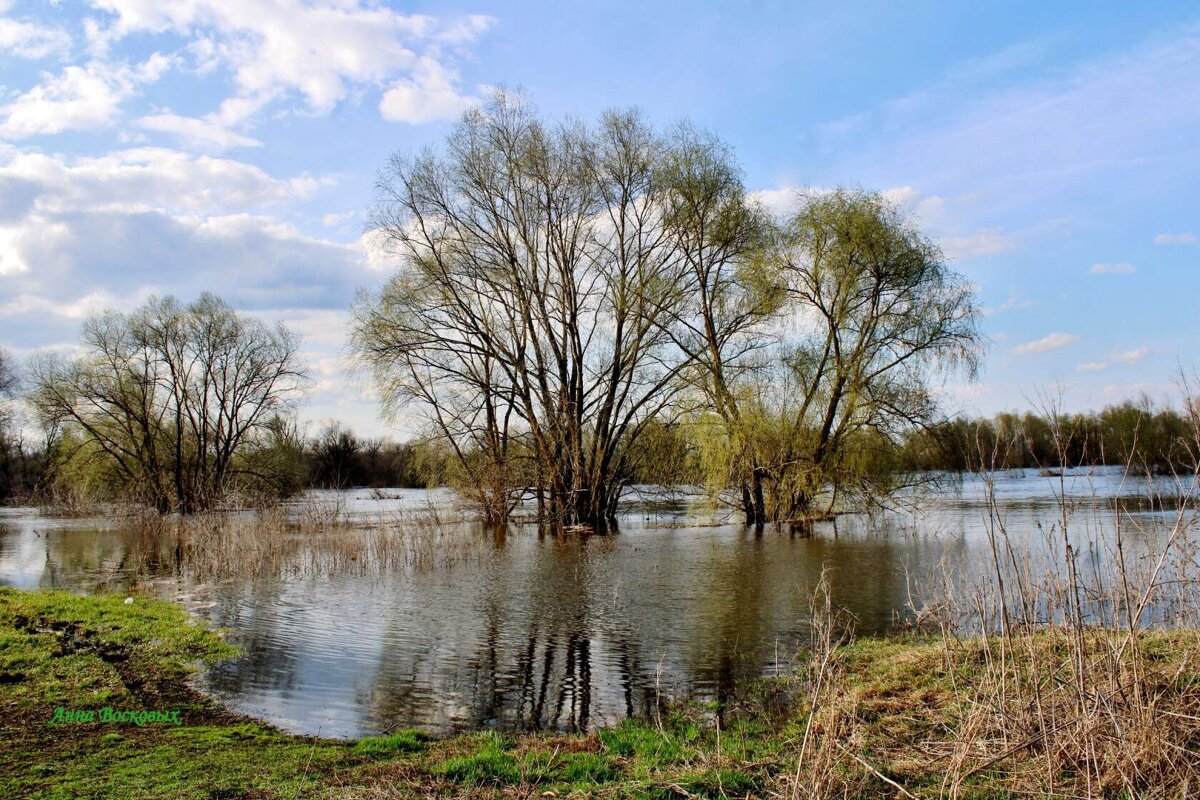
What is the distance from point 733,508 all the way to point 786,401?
4.39 metres

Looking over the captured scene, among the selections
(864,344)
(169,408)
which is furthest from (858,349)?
(169,408)

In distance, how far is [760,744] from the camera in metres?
6.05

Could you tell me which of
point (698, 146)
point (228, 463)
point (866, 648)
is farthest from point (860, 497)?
point (228, 463)

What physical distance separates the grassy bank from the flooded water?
2.54 ft

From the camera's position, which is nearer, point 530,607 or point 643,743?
point 643,743

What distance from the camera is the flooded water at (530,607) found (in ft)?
27.2

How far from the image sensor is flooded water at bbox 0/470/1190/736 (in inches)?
326

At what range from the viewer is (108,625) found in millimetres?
11273

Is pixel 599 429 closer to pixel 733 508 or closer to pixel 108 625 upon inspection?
pixel 733 508

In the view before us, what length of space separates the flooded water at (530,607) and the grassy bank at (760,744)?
774 mm

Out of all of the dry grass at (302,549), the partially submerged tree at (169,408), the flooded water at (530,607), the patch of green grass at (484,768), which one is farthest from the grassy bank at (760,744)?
the partially submerged tree at (169,408)

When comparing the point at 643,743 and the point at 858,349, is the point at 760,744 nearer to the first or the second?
the point at 643,743

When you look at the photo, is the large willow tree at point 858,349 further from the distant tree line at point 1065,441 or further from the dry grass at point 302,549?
the dry grass at point 302,549

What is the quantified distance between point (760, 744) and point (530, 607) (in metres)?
7.87
